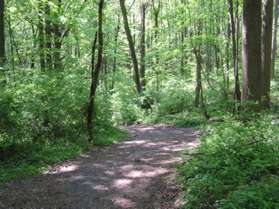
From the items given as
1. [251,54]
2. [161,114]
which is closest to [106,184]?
[251,54]

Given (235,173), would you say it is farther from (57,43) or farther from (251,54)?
(57,43)

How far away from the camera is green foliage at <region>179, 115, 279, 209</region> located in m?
4.66

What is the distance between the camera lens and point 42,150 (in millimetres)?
9758

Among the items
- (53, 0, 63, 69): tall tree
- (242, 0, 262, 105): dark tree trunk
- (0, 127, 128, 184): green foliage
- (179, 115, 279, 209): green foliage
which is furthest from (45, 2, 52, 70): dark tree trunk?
(179, 115, 279, 209): green foliage

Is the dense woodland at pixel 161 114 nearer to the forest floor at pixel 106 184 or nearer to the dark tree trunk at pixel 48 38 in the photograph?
the dark tree trunk at pixel 48 38

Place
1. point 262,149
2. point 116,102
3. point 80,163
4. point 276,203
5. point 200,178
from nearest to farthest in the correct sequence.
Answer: point 276,203 < point 200,178 < point 262,149 < point 80,163 < point 116,102

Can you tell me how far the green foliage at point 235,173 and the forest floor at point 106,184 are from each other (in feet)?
1.68

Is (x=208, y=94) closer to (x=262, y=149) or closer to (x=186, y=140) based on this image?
(x=186, y=140)

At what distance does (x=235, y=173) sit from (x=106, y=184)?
2.88 meters

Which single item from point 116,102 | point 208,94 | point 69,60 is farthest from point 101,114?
point 208,94

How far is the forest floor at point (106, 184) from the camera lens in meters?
6.24

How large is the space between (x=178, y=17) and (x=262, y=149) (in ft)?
44.7

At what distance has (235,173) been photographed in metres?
5.77

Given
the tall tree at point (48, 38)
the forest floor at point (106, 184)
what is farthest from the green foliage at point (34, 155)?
the tall tree at point (48, 38)
